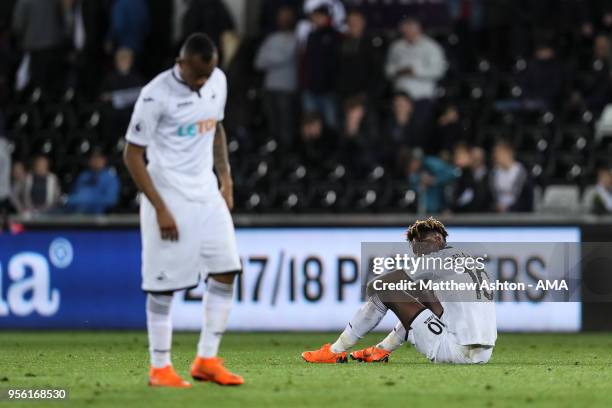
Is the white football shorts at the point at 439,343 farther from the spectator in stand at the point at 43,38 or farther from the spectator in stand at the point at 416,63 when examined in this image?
the spectator in stand at the point at 43,38

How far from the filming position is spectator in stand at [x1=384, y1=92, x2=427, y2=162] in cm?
1945

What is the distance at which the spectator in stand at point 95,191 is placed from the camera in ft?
60.5

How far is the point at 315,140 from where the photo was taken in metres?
19.8

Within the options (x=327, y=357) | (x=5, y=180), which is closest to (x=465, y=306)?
(x=327, y=357)

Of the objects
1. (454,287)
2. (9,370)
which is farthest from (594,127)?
(9,370)

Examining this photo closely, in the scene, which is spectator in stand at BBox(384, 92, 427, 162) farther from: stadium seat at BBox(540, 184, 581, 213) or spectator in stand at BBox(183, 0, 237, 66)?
spectator in stand at BBox(183, 0, 237, 66)

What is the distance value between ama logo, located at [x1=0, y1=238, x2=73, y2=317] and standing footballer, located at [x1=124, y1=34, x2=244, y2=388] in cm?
768

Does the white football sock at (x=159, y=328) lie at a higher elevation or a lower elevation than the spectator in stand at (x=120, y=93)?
lower

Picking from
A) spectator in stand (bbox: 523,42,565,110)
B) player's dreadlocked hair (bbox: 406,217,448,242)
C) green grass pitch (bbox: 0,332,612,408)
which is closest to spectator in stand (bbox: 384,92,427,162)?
spectator in stand (bbox: 523,42,565,110)

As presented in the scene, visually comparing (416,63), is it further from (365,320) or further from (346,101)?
(365,320)

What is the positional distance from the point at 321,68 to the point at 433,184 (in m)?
2.87

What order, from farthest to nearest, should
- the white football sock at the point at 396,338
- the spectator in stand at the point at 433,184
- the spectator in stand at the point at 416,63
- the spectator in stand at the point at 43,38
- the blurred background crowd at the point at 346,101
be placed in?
1. the spectator in stand at the point at 43,38
2. the spectator in stand at the point at 416,63
3. the blurred background crowd at the point at 346,101
4. the spectator in stand at the point at 433,184
5. the white football sock at the point at 396,338

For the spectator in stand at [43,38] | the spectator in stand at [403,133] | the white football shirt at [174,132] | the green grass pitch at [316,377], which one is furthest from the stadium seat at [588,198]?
the white football shirt at [174,132]

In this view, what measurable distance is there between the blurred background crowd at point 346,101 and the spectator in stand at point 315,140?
0.02 m
